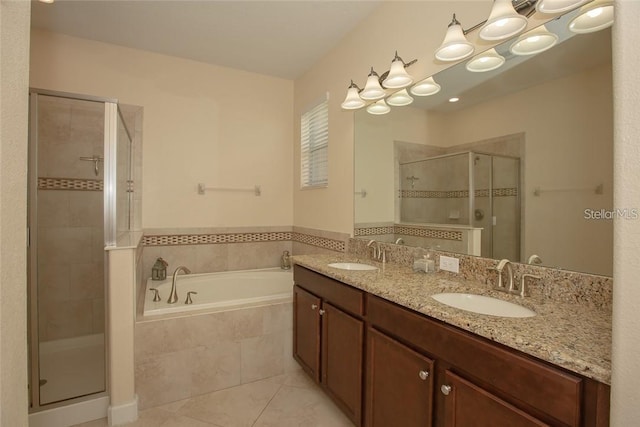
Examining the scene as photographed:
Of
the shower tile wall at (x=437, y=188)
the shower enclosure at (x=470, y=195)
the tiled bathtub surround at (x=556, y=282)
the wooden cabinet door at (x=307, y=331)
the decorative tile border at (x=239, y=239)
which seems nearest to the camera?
the tiled bathtub surround at (x=556, y=282)

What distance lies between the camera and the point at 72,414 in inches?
73.3

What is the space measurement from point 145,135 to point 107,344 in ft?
5.88

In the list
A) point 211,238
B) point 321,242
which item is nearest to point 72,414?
point 211,238

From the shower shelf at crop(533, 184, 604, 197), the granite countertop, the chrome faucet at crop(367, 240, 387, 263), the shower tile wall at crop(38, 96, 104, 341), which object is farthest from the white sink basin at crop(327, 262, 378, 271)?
the shower tile wall at crop(38, 96, 104, 341)

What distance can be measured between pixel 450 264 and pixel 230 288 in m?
2.20

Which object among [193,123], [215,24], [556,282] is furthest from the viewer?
[193,123]

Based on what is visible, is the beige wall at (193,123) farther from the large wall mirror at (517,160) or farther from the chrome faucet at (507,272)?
the chrome faucet at (507,272)

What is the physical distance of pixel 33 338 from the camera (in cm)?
186

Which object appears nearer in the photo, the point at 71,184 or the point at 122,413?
the point at 122,413

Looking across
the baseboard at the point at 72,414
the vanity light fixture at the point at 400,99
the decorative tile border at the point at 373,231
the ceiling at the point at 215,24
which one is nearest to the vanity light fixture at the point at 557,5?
the vanity light fixture at the point at 400,99

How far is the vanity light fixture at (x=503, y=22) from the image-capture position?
4.09ft

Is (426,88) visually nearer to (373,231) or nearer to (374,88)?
(374,88)

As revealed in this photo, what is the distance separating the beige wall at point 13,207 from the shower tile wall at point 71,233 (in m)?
1.89

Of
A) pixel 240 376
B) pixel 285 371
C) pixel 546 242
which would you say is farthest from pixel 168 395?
pixel 546 242
